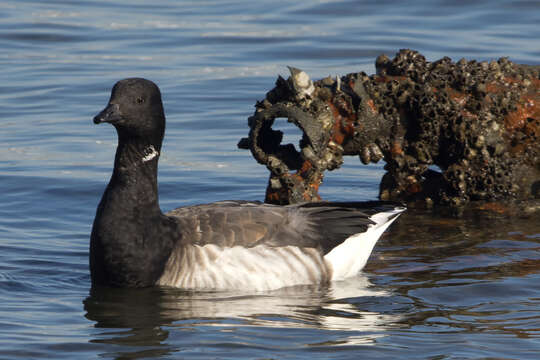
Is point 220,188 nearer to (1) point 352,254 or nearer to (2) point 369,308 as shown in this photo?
(1) point 352,254

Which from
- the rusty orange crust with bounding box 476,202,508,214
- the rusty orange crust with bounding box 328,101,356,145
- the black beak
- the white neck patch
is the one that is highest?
the black beak

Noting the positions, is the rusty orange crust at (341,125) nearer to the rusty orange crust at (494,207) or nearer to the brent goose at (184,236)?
the brent goose at (184,236)

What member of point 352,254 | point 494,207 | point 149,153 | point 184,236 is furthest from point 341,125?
point 184,236

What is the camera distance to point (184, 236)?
8930mm

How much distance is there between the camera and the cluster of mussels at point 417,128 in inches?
408

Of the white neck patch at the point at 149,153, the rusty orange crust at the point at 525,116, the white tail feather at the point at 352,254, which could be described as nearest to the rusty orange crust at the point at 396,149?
the rusty orange crust at the point at 525,116

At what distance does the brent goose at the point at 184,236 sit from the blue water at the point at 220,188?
0.58ft

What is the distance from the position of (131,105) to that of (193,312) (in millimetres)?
1922

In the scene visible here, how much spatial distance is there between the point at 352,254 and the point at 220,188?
3.50 metres

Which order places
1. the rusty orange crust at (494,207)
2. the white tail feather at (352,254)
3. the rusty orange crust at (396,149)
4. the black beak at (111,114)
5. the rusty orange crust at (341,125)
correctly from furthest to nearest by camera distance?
A: the rusty orange crust at (494,207), the rusty orange crust at (396,149), the rusty orange crust at (341,125), the white tail feather at (352,254), the black beak at (111,114)

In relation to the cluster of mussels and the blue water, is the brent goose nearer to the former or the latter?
the blue water

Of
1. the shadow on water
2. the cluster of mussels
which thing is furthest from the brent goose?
the cluster of mussels

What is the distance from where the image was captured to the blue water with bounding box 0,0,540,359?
762 cm

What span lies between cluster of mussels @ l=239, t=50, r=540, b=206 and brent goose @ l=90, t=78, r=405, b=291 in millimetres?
1131
